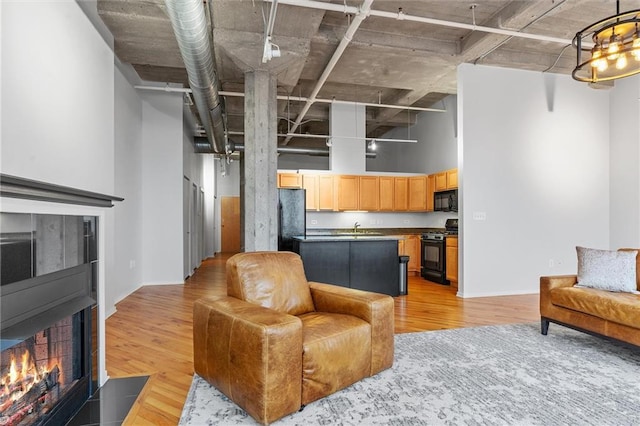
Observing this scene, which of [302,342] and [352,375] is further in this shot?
[352,375]

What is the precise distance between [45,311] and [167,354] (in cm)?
143

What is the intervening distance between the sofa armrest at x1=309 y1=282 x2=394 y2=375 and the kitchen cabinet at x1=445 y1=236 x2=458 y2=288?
4071 millimetres

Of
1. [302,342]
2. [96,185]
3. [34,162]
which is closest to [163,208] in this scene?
[96,185]

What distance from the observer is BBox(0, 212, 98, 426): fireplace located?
158 centimetres

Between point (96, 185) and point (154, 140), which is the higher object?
point (154, 140)

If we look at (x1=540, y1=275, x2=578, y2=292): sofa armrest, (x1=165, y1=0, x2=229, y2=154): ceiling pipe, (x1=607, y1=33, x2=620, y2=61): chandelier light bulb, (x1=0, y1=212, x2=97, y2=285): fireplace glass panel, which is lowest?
(x1=540, y1=275, x2=578, y2=292): sofa armrest

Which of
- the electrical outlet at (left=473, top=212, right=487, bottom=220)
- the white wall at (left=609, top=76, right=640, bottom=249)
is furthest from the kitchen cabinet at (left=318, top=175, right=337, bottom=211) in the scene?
the white wall at (left=609, top=76, right=640, bottom=249)

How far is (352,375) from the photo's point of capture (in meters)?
2.31

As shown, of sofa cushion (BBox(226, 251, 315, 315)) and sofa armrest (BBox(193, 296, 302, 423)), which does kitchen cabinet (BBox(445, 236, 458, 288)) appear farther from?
sofa armrest (BBox(193, 296, 302, 423))

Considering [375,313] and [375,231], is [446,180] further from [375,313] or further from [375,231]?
[375,313]

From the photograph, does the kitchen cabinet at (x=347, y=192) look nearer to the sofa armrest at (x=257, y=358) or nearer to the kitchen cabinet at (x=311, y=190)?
the kitchen cabinet at (x=311, y=190)

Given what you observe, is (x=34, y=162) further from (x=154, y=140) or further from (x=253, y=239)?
(x=154, y=140)

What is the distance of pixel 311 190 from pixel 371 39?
3.48 m

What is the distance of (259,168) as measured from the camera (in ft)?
15.5
